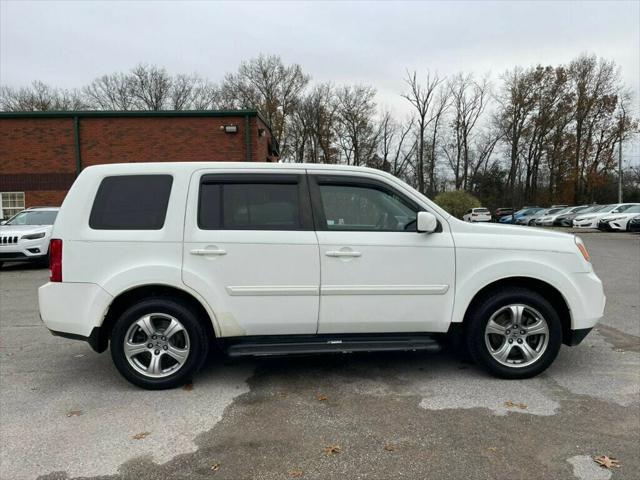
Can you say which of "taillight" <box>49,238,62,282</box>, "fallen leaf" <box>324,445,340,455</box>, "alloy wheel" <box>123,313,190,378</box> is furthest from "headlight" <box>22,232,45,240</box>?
"fallen leaf" <box>324,445,340,455</box>

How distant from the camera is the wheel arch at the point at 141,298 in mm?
3840

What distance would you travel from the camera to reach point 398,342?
3.91 metres

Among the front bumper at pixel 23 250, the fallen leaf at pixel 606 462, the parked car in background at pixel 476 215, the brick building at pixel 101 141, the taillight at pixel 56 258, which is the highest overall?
the brick building at pixel 101 141

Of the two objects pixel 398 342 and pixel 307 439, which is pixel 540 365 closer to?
pixel 398 342

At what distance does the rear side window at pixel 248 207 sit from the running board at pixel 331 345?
39.1 inches

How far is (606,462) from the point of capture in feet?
9.04

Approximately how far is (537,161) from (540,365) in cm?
5498

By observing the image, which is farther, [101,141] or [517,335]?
[101,141]

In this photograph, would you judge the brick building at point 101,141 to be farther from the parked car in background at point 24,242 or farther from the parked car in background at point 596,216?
the parked car in background at point 596,216

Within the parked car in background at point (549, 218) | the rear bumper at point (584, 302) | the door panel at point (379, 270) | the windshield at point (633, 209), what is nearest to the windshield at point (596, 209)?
the parked car in background at point (549, 218)

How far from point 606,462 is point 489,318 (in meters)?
1.38

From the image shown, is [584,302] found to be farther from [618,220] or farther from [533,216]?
[533,216]

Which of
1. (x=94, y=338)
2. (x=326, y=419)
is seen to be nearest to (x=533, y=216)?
(x=326, y=419)

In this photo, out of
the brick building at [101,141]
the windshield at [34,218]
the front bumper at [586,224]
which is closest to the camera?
the windshield at [34,218]
